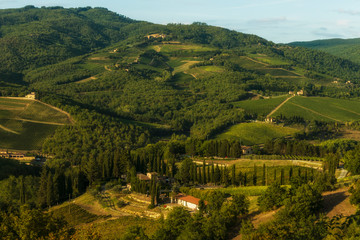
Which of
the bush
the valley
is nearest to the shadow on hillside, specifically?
the valley

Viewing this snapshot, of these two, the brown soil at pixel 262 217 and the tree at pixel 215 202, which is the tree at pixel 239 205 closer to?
the brown soil at pixel 262 217

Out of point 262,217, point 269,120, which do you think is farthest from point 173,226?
point 269,120

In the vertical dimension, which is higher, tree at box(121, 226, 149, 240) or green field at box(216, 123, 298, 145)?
tree at box(121, 226, 149, 240)

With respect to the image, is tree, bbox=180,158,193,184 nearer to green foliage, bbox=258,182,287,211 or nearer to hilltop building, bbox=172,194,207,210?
hilltop building, bbox=172,194,207,210

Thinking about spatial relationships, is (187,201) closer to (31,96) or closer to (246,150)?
(246,150)

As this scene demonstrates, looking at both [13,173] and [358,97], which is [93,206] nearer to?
[13,173]

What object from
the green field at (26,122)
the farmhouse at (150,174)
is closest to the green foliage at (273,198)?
the farmhouse at (150,174)
